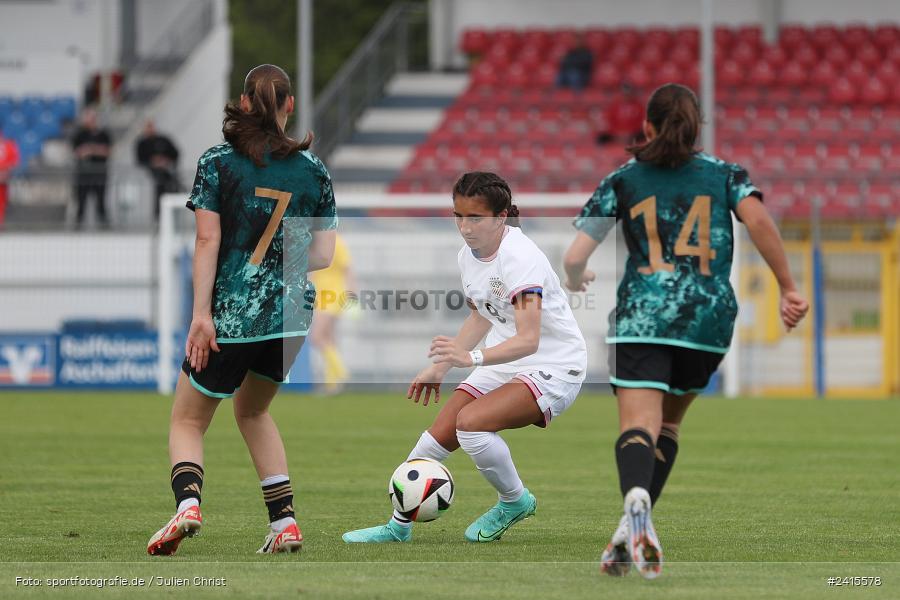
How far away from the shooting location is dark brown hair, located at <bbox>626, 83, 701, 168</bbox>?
241 inches

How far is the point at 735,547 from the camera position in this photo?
699 centimetres

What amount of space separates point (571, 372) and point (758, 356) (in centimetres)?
1420

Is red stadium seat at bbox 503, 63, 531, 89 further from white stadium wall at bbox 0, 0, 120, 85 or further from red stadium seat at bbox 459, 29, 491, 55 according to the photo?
white stadium wall at bbox 0, 0, 120, 85

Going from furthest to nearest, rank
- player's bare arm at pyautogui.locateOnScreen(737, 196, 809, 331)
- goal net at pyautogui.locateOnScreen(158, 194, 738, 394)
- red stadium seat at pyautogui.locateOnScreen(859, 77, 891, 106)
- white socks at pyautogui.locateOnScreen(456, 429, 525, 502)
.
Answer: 1. red stadium seat at pyautogui.locateOnScreen(859, 77, 891, 106)
2. goal net at pyautogui.locateOnScreen(158, 194, 738, 394)
3. white socks at pyautogui.locateOnScreen(456, 429, 525, 502)
4. player's bare arm at pyautogui.locateOnScreen(737, 196, 809, 331)

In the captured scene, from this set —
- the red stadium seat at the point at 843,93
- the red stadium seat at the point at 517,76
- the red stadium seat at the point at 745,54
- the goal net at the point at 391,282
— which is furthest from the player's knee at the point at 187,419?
the red stadium seat at the point at 745,54

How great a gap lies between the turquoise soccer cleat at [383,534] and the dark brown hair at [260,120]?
1.76 meters

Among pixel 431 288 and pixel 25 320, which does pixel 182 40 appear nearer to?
pixel 25 320

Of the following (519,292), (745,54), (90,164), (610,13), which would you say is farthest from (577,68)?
(519,292)

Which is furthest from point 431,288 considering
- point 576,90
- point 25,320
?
point 576,90

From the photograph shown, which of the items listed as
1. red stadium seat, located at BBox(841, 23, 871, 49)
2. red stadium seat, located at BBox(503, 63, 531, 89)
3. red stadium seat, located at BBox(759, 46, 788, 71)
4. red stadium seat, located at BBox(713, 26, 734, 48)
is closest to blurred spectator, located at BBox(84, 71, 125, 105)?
red stadium seat, located at BBox(503, 63, 531, 89)

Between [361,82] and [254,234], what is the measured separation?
969 inches

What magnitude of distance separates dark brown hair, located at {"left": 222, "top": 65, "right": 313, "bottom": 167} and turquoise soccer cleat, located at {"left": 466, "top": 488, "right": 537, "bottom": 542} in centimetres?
190

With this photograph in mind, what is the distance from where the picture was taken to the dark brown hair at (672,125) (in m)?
6.11

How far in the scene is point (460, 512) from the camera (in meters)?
8.47
